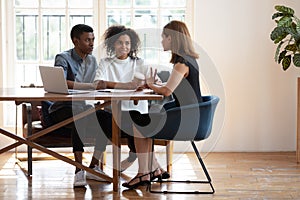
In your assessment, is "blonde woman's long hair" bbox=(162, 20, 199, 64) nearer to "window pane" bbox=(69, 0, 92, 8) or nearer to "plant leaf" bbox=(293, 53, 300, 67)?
"plant leaf" bbox=(293, 53, 300, 67)

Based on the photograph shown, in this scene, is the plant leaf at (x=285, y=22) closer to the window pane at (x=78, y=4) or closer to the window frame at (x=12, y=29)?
the window frame at (x=12, y=29)

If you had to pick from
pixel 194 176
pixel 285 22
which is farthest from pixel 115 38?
pixel 285 22

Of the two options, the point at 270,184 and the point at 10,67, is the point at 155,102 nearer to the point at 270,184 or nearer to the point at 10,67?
the point at 270,184

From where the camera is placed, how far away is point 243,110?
250 inches

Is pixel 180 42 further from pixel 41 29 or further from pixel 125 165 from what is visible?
pixel 41 29

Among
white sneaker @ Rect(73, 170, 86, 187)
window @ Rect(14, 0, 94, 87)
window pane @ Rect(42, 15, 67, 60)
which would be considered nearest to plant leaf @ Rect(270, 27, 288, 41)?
window @ Rect(14, 0, 94, 87)

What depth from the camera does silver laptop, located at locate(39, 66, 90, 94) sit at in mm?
4461

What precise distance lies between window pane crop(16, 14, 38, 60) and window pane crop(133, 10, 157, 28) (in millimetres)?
1075

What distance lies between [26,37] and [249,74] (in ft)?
7.93

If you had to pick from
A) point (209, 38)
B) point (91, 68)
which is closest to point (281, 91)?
point (209, 38)

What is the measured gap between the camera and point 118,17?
6.41 m

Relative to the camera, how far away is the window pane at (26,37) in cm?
642

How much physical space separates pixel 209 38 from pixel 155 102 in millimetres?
1168

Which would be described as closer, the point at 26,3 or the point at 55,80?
the point at 55,80
